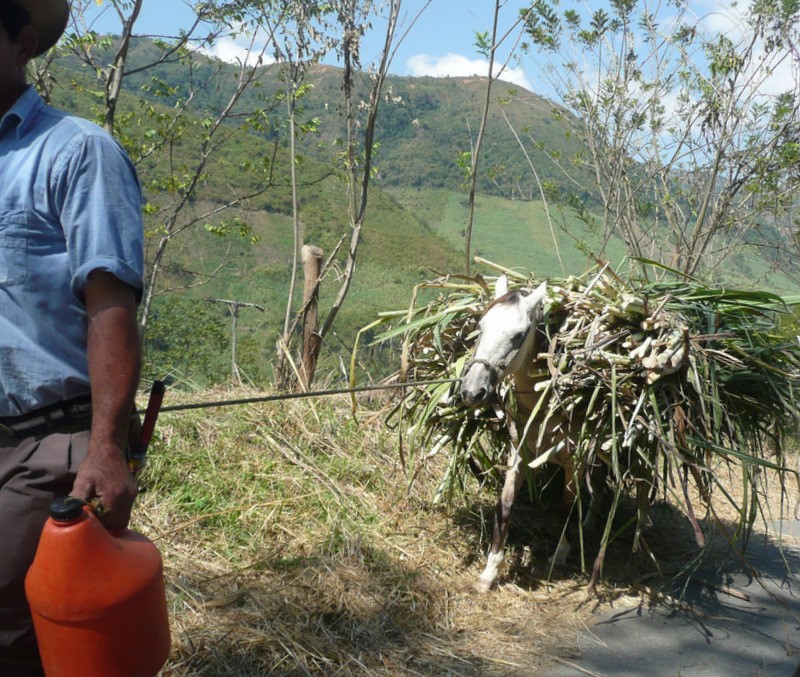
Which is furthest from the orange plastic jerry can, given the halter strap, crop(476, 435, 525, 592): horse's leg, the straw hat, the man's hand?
crop(476, 435, 525, 592): horse's leg

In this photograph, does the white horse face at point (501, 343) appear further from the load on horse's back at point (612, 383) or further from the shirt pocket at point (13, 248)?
the shirt pocket at point (13, 248)

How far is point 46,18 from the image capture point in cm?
211

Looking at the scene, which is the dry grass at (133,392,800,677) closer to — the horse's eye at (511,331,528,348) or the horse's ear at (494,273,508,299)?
the horse's eye at (511,331,528,348)

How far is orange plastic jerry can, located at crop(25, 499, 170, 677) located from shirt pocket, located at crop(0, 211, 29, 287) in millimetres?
543

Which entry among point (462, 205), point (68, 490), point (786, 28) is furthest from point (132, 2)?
point (462, 205)

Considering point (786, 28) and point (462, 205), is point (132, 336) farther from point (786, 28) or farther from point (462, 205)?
point (462, 205)

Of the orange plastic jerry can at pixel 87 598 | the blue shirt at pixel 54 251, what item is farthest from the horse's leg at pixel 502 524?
the blue shirt at pixel 54 251

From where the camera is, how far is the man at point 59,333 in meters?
1.87

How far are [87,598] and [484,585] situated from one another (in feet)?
9.75

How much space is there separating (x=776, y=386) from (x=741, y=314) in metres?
0.45

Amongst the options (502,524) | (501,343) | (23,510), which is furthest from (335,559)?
(23,510)

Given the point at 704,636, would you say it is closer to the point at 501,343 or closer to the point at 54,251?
the point at 501,343

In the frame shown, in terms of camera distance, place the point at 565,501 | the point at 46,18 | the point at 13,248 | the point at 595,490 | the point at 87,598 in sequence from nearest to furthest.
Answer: the point at 87,598
the point at 13,248
the point at 46,18
the point at 595,490
the point at 565,501

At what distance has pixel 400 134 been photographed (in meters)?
59.3
